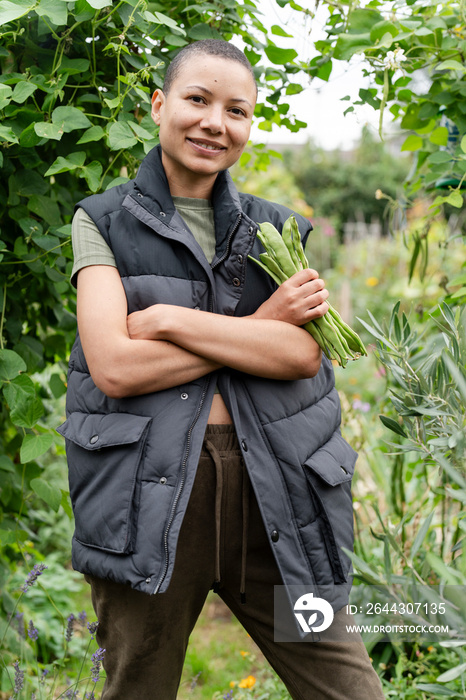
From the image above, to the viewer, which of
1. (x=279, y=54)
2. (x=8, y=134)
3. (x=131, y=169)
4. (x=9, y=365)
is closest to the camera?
(x=8, y=134)

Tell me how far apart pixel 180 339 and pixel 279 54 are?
114 centimetres

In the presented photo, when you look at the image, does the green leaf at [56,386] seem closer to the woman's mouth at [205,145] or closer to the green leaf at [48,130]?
the green leaf at [48,130]

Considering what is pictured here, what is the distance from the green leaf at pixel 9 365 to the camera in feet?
5.78

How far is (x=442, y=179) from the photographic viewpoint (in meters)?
2.08

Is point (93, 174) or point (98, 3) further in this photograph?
point (93, 174)

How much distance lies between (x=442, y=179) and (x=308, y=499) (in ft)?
3.91

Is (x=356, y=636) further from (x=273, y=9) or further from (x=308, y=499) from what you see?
(x=273, y=9)

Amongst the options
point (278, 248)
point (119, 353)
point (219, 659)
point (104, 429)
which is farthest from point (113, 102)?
point (219, 659)

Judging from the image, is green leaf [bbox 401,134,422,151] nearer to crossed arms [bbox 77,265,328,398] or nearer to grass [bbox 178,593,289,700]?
crossed arms [bbox 77,265,328,398]

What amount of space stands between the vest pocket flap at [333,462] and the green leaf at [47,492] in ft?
2.59

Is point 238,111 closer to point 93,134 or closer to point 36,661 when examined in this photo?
point 93,134

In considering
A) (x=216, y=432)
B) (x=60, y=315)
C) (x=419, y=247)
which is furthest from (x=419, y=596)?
(x=419, y=247)

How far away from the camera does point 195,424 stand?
4.53 ft
